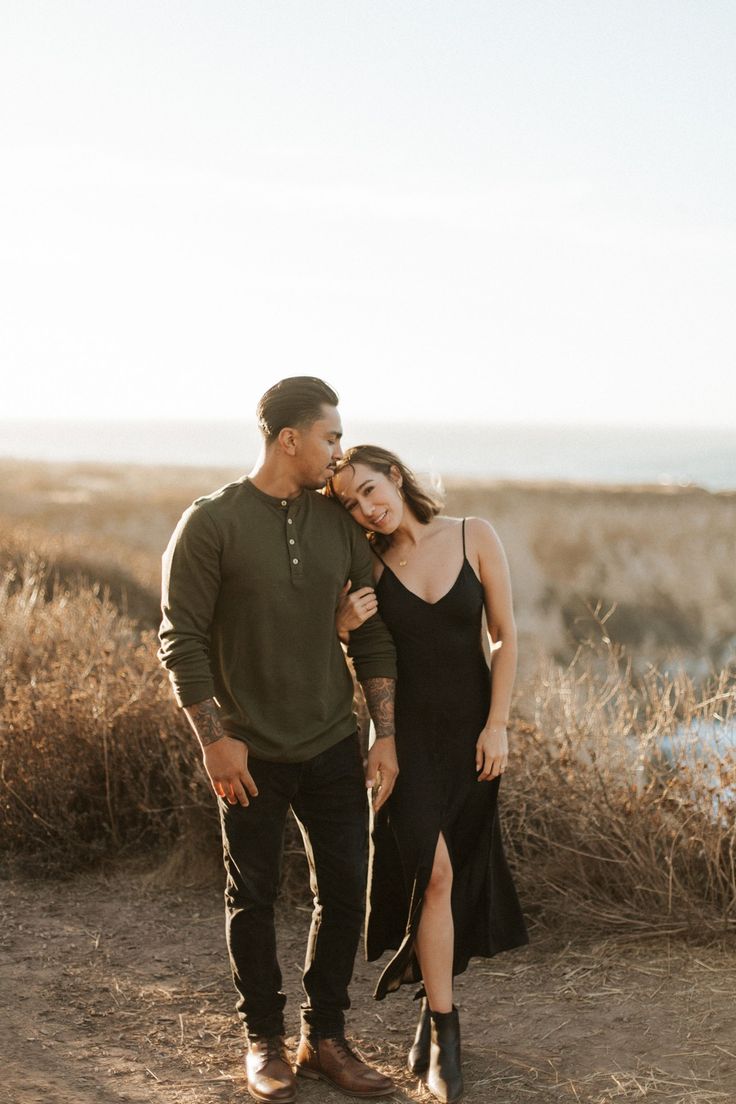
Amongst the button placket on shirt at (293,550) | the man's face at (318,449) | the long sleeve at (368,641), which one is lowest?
the long sleeve at (368,641)

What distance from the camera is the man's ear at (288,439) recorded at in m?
3.49

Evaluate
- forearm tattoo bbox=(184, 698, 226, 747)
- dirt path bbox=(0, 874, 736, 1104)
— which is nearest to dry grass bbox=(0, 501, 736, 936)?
dirt path bbox=(0, 874, 736, 1104)

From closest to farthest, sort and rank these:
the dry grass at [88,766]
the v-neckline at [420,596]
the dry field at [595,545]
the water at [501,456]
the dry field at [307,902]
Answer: the v-neckline at [420,596], the dry field at [307,902], the dry grass at [88,766], the dry field at [595,545], the water at [501,456]

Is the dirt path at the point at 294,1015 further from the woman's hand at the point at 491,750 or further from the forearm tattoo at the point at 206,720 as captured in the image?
the forearm tattoo at the point at 206,720

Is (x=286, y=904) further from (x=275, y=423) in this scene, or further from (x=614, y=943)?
(x=275, y=423)

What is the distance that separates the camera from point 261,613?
345cm

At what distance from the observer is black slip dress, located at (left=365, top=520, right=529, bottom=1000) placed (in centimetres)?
370

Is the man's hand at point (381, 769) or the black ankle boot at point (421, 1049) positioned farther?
the black ankle boot at point (421, 1049)

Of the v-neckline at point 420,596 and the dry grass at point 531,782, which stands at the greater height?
the v-neckline at point 420,596

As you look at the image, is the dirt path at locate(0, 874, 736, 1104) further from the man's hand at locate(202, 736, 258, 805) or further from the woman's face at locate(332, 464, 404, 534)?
the woman's face at locate(332, 464, 404, 534)

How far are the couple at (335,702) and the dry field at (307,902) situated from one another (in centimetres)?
37

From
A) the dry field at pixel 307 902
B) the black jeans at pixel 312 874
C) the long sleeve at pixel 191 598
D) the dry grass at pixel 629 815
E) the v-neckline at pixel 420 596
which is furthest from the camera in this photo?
the dry grass at pixel 629 815

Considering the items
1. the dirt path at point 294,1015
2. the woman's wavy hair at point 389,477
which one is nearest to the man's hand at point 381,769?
the woman's wavy hair at point 389,477

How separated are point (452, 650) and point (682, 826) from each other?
1.82m
